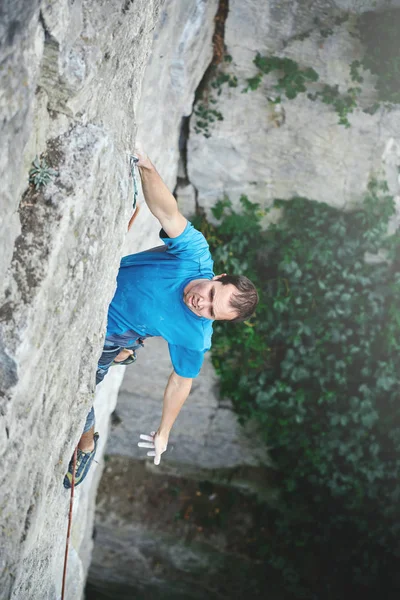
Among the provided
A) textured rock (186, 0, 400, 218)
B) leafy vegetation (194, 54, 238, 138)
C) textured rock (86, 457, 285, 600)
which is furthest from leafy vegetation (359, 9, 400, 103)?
textured rock (86, 457, 285, 600)

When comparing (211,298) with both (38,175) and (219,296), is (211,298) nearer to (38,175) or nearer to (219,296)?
(219,296)

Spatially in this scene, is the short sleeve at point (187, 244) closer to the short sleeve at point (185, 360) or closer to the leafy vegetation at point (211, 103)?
the short sleeve at point (185, 360)

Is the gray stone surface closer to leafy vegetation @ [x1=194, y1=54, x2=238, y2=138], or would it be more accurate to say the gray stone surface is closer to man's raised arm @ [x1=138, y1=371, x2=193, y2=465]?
leafy vegetation @ [x1=194, y1=54, x2=238, y2=138]

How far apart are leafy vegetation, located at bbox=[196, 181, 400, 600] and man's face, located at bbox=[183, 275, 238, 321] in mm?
2854

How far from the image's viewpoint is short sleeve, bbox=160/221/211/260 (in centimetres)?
265

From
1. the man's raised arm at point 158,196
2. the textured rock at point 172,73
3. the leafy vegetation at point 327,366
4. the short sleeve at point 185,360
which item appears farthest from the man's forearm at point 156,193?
the leafy vegetation at point 327,366

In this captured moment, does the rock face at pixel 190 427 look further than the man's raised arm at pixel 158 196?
Yes

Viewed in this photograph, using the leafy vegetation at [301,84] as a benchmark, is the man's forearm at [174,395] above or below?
below

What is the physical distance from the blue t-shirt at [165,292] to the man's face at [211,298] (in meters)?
0.09

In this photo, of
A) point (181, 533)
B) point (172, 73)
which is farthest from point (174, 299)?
point (181, 533)

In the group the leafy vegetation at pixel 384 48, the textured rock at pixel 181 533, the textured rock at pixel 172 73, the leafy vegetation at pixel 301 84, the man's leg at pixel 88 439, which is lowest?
the textured rock at pixel 181 533

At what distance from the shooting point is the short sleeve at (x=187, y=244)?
2652mm

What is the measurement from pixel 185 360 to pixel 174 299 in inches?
13.9

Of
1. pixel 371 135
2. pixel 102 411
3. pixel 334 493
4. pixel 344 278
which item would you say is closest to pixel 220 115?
pixel 371 135
